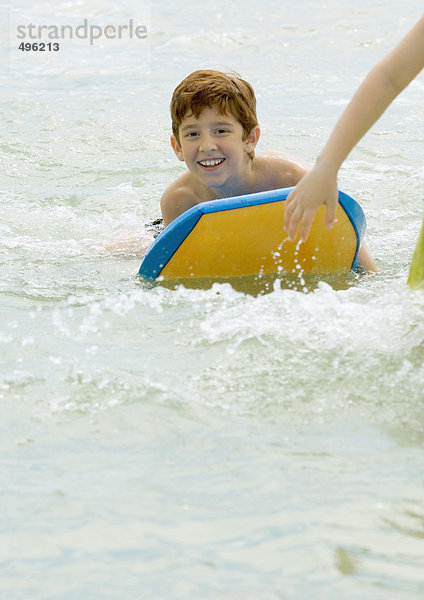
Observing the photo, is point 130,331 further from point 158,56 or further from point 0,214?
point 158,56

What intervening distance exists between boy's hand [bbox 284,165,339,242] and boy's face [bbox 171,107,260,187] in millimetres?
1368

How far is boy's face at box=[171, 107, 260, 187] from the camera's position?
13.0ft

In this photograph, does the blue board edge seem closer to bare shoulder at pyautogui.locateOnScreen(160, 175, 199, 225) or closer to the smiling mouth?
the smiling mouth

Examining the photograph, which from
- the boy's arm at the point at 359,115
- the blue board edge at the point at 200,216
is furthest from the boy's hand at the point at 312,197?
the blue board edge at the point at 200,216

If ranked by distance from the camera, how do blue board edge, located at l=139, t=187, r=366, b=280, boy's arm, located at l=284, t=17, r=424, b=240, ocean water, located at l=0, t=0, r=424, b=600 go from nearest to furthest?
ocean water, located at l=0, t=0, r=424, b=600
boy's arm, located at l=284, t=17, r=424, b=240
blue board edge, located at l=139, t=187, r=366, b=280

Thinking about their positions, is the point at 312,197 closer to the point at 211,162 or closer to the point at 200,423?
the point at 200,423

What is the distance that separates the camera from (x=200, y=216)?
11.9 ft

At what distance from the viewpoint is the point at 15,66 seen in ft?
32.2

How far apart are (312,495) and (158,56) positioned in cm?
886

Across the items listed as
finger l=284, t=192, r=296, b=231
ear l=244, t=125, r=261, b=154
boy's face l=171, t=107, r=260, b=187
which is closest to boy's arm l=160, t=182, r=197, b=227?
boy's face l=171, t=107, r=260, b=187

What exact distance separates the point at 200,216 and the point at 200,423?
1430 millimetres

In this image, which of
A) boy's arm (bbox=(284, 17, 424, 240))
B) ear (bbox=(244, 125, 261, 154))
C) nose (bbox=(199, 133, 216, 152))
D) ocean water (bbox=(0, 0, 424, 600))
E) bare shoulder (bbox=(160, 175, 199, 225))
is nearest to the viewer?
ocean water (bbox=(0, 0, 424, 600))

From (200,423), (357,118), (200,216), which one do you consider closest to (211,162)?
(200,216)

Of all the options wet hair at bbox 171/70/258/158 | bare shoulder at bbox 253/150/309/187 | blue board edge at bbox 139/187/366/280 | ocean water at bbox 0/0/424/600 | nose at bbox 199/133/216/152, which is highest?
wet hair at bbox 171/70/258/158
